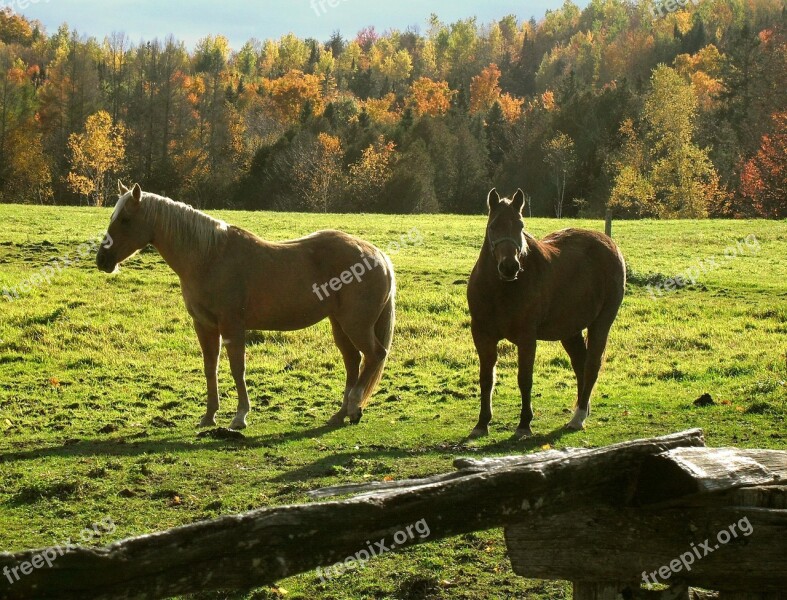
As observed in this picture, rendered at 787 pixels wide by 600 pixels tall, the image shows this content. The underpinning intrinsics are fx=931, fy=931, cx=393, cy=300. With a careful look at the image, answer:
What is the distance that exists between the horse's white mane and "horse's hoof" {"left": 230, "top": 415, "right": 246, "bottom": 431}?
2.17 metres

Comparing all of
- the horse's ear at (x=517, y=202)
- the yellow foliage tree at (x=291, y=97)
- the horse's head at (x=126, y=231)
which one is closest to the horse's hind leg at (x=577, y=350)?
the horse's ear at (x=517, y=202)

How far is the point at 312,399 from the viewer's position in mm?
14398

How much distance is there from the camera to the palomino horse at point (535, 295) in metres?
10.4

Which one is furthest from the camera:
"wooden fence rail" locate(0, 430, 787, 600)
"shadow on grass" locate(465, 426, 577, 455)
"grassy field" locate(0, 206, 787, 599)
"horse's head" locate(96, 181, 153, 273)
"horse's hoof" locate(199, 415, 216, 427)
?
"horse's hoof" locate(199, 415, 216, 427)

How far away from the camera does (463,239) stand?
33.2 metres

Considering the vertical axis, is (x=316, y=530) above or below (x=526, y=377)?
above

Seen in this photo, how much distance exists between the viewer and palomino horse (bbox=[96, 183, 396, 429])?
1206 centimetres

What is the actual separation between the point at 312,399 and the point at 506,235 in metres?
5.32

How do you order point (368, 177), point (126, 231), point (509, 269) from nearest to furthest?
1. point (509, 269)
2. point (126, 231)
3. point (368, 177)

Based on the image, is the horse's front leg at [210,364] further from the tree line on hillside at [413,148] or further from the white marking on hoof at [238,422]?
the tree line on hillside at [413,148]

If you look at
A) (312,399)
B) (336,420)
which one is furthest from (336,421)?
(312,399)

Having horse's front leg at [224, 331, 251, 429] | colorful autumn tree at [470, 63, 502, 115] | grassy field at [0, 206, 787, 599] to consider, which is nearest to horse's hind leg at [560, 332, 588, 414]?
grassy field at [0, 206, 787, 599]

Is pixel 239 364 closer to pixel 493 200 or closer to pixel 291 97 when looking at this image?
pixel 493 200

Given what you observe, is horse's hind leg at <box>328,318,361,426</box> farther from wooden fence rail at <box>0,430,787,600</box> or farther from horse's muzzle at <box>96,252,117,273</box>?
wooden fence rail at <box>0,430,787,600</box>
